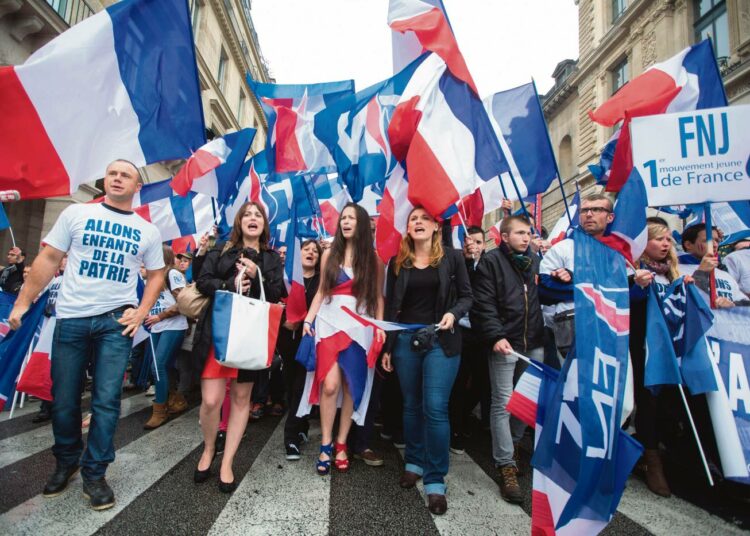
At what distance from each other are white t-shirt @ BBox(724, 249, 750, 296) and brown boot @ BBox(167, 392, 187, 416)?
5.79 meters

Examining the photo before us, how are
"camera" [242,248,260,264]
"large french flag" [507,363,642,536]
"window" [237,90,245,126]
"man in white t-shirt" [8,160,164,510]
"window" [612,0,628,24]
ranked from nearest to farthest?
1. "large french flag" [507,363,642,536]
2. "man in white t-shirt" [8,160,164,510]
3. "camera" [242,248,260,264]
4. "window" [612,0,628,24]
5. "window" [237,90,245,126]

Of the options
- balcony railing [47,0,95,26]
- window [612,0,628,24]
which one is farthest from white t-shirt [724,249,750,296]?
window [612,0,628,24]

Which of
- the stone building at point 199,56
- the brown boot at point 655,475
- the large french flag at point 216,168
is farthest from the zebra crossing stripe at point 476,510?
the stone building at point 199,56

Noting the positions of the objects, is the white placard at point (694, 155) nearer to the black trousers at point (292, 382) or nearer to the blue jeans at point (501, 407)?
the blue jeans at point (501, 407)

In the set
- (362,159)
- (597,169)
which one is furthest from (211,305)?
(597,169)

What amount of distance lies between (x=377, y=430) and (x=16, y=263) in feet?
18.3

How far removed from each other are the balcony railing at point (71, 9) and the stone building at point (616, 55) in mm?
18505

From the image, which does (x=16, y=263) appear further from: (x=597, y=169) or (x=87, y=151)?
(x=597, y=169)

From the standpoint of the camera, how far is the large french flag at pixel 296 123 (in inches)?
230

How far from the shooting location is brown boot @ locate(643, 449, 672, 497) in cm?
270

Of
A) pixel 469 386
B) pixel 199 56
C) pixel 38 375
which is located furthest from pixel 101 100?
pixel 199 56

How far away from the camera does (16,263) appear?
18.2 ft

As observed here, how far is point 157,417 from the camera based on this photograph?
3.96 m

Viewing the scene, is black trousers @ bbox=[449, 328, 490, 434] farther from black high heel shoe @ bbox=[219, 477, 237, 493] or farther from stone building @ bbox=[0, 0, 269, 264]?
stone building @ bbox=[0, 0, 269, 264]
